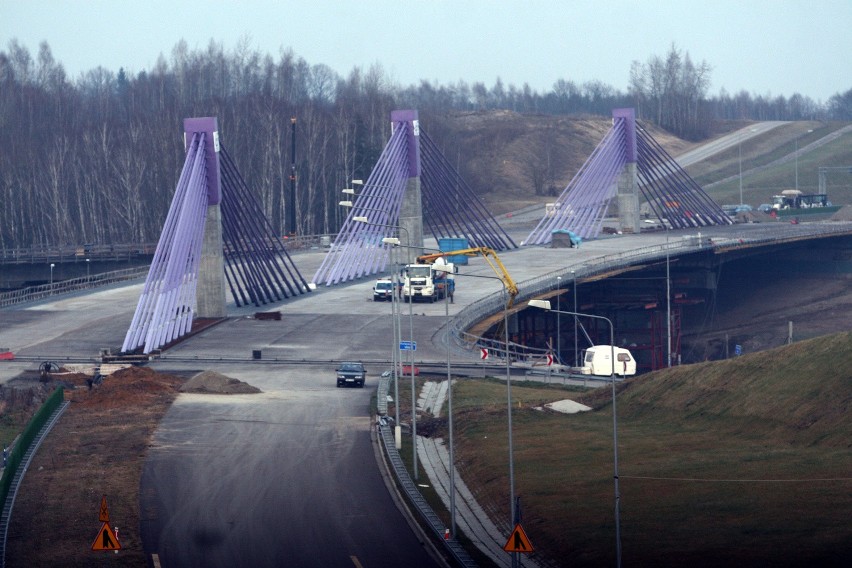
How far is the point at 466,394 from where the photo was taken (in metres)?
61.6

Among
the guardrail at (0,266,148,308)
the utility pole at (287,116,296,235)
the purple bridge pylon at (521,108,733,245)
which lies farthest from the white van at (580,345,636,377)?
the utility pole at (287,116,296,235)

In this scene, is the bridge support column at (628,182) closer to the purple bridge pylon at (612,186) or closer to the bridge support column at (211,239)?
the purple bridge pylon at (612,186)

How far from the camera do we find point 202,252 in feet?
272

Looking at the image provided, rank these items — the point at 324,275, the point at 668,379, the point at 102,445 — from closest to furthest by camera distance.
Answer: the point at 102,445
the point at 668,379
the point at 324,275

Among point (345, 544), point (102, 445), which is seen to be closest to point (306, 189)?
point (102, 445)

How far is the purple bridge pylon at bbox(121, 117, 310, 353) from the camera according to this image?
75688mm

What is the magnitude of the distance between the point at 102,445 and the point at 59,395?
9833 millimetres

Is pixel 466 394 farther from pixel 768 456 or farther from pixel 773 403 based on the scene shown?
pixel 768 456

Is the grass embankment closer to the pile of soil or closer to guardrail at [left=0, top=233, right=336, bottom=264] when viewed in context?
the pile of soil

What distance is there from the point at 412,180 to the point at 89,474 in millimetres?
65862

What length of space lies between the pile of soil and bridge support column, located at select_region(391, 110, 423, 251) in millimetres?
45154

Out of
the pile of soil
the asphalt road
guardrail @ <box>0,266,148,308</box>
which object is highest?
guardrail @ <box>0,266,148,308</box>

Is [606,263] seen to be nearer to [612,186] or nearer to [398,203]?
[398,203]

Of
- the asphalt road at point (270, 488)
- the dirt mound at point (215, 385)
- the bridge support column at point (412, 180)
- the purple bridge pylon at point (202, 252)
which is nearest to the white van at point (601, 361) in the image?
the asphalt road at point (270, 488)
